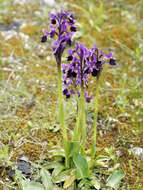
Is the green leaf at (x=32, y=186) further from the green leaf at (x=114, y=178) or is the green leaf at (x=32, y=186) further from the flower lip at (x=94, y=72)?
the flower lip at (x=94, y=72)

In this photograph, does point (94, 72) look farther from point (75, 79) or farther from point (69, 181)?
point (69, 181)

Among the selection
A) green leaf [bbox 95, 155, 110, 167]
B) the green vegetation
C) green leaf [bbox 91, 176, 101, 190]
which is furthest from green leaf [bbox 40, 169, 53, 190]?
green leaf [bbox 95, 155, 110, 167]

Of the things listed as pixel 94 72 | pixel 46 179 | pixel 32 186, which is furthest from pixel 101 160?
pixel 94 72

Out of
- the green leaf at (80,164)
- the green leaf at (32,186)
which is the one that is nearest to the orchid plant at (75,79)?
the green leaf at (80,164)

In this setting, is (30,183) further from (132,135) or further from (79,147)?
(132,135)

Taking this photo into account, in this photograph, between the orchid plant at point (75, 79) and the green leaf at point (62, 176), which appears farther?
the green leaf at point (62, 176)

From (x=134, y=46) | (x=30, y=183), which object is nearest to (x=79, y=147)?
(x=30, y=183)
